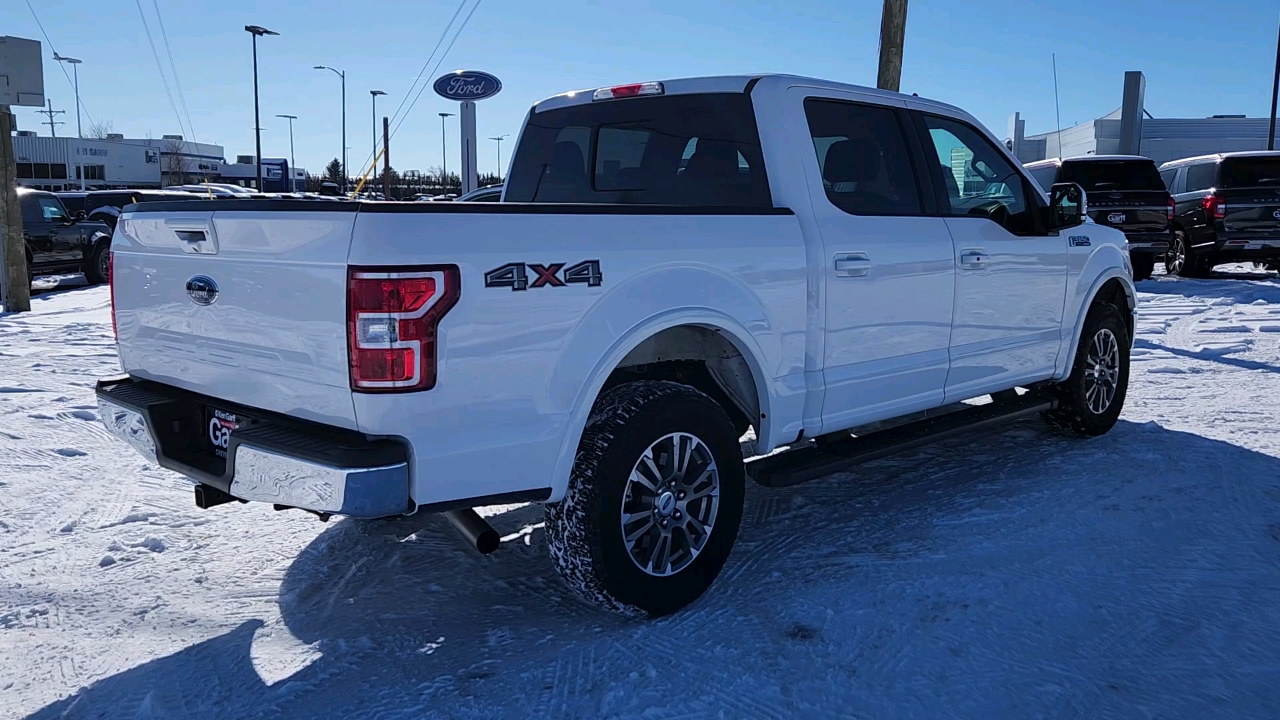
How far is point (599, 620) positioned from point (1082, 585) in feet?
6.09

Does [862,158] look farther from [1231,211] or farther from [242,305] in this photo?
[1231,211]

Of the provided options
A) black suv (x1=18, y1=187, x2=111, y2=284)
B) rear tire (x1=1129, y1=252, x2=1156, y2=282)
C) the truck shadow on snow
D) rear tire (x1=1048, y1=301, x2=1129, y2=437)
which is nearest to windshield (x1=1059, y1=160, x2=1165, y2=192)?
rear tire (x1=1129, y1=252, x2=1156, y2=282)

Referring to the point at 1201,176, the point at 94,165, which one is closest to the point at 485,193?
the point at 1201,176

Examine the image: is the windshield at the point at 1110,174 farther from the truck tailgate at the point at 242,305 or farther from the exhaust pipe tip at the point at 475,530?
the truck tailgate at the point at 242,305

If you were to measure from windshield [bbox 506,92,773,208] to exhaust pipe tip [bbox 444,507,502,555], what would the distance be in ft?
5.57

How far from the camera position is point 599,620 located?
368 centimetres

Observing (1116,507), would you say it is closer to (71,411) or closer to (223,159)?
(71,411)

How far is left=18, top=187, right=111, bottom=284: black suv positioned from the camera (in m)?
16.4

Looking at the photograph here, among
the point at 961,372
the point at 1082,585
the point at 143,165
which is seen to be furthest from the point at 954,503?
the point at 143,165

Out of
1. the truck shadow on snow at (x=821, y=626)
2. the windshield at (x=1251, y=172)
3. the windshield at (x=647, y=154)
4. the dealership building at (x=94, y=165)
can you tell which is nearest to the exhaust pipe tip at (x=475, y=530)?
the truck shadow on snow at (x=821, y=626)

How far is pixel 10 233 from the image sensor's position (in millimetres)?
12078

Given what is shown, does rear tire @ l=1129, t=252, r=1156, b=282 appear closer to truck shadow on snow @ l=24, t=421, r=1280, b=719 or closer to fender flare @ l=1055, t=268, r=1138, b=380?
fender flare @ l=1055, t=268, r=1138, b=380

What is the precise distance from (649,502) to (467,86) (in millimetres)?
11830

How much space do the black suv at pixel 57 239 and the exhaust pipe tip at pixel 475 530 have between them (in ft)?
51.3
